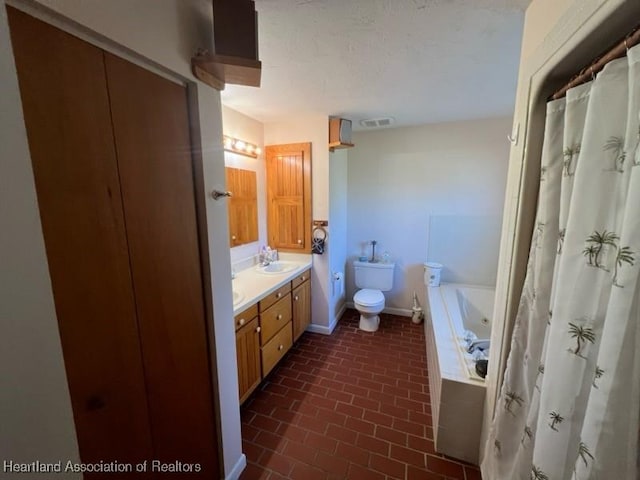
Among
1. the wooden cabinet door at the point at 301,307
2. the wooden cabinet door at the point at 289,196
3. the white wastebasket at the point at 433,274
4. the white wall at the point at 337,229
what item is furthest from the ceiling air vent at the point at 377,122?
the wooden cabinet door at the point at 301,307

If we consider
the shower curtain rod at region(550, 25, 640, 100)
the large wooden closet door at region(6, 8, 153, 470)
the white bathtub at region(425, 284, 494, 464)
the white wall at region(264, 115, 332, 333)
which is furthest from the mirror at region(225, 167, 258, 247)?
the shower curtain rod at region(550, 25, 640, 100)

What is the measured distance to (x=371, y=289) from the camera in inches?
132

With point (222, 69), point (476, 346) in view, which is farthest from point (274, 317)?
point (222, 69)

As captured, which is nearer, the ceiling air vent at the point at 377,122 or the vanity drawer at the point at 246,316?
the vanity drawer at the point at 246,316

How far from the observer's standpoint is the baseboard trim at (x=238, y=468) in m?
1.47

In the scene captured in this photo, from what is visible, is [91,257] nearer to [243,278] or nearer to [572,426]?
[572,426]

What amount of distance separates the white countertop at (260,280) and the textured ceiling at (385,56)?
5.03ft

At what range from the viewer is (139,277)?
976mm

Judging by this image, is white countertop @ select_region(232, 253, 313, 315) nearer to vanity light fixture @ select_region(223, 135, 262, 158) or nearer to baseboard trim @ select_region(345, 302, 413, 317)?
vanity light fixture @ select_region(223, 135, 262, 158)

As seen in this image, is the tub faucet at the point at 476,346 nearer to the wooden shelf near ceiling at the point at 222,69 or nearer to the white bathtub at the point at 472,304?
the white bathtub at the point at 472,304

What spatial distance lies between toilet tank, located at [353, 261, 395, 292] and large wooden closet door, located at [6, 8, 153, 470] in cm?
273

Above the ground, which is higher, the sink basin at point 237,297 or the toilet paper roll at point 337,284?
the sink basin at point 237,297

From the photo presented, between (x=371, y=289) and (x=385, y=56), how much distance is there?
2.49 meters

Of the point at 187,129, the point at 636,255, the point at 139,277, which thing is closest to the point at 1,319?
the point at 139,277
